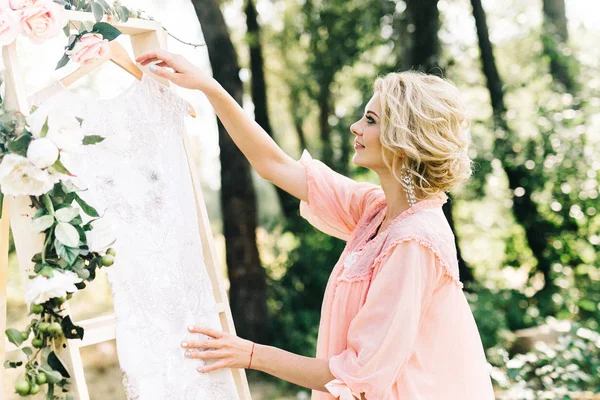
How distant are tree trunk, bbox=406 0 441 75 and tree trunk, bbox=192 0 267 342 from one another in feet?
5.15

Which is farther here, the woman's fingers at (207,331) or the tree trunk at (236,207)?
the tree trunk at (236,207)

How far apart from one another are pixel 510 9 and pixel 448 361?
6.81 m

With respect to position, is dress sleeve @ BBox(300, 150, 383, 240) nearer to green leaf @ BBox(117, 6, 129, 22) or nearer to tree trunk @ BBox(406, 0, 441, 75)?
green leaf @ BBox(117, 6, 129, 22)

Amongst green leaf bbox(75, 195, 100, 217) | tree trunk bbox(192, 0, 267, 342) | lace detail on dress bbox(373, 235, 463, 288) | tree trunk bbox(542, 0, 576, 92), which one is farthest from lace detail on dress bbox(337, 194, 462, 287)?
tree trunk bbox(542, 0, 576, 92)

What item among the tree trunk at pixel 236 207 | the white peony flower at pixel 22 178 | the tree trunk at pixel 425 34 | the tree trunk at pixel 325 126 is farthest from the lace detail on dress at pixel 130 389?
the tree trunk at pixel 325 126

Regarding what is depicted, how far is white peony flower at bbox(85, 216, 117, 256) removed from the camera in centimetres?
145

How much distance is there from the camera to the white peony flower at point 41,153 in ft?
4.32

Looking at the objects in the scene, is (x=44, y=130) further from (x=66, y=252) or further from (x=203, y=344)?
(x=203, y=344)

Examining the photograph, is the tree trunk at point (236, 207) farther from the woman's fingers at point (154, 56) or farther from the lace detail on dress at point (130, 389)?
the lace detail on dress at point (130, 389)

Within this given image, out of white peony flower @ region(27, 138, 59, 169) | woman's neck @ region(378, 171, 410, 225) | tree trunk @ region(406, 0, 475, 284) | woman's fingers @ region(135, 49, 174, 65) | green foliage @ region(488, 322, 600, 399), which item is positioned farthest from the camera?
tree trunk @ region(406, 0, 475, 284)

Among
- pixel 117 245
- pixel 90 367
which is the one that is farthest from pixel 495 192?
pixel 117 245

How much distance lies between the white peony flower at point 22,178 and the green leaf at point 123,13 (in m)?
0.53

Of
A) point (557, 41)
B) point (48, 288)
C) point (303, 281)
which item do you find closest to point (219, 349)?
point (48, 288)

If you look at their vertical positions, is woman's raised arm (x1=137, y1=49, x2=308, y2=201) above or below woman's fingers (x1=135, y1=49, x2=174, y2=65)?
below
